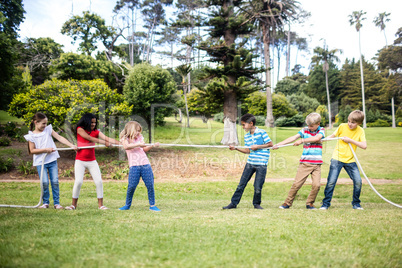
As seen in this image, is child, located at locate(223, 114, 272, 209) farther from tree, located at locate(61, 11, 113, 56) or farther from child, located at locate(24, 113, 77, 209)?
tree, located at locate(61, 11, 113, 56)

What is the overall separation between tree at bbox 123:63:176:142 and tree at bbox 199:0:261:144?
2619 millimetres

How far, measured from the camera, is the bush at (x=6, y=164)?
11.8 meters

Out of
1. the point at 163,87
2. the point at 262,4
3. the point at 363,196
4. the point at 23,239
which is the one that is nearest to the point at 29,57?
the point at 163,87

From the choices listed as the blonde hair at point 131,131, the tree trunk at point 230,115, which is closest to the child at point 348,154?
the blonde hair at point 131,131

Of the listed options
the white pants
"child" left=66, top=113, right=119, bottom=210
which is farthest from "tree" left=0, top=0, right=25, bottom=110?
the white pants

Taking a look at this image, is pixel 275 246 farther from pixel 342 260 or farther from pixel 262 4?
pixel 262 4

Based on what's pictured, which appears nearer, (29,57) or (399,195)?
(399,195)

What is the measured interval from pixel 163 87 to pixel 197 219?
12434mm

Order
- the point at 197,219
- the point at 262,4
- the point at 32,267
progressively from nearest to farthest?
the point at 32,267
the point at 197,219
the point at 262,4

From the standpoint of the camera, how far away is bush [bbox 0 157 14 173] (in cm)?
1184

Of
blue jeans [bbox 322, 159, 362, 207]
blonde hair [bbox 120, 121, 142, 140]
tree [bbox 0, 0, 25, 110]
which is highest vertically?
tree [bbox 0, 0, 25, 110]

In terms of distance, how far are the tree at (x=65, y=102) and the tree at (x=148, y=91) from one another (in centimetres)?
169

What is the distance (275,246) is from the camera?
3.06m

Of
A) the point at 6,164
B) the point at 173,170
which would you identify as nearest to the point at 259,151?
the point at 173,170
